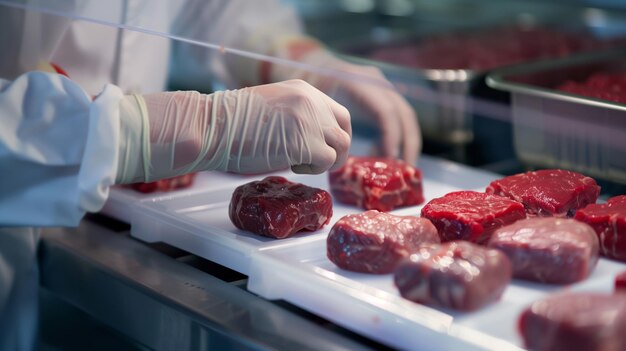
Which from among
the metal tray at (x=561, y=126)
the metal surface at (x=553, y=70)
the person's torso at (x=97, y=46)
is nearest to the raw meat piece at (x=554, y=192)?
the metal tray at (x=561, y=126)

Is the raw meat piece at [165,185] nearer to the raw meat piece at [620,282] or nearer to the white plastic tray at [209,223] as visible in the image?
the white plastic tray at [209,223]

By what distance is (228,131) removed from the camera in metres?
1.50

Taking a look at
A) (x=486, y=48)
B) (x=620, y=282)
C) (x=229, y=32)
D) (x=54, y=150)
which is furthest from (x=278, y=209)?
(x=486, y=48)

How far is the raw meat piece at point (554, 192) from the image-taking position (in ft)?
4.92

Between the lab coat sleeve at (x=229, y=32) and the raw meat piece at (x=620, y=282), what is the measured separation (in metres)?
1.27

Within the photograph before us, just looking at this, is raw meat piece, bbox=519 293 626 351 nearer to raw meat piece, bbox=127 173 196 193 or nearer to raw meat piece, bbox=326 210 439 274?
raw meat piece, bbox=326 210 439 274

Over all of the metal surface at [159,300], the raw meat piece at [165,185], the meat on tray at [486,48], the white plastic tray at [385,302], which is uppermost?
the meat on tray at [486,48]

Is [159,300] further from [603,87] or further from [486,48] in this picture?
[486,48]

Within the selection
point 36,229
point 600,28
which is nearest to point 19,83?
point 36,229

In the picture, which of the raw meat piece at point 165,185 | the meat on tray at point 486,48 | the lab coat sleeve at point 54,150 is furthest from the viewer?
the meat on tray at point 486,48

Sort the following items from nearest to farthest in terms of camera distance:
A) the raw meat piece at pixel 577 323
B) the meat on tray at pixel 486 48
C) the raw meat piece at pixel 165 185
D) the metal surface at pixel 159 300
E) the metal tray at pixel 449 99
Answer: the raw meat piece at pixel 577 323
the metal surface at pixel 159 300
the raw meat piece at pixel 165 185
the metal tray at pixel 449 99
the meat on tray at pixel 486 48

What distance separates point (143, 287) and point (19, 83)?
17.3 inches

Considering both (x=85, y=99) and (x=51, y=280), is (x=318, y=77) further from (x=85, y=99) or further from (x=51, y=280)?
(x=51, y=280)

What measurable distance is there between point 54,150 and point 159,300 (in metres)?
0.33
